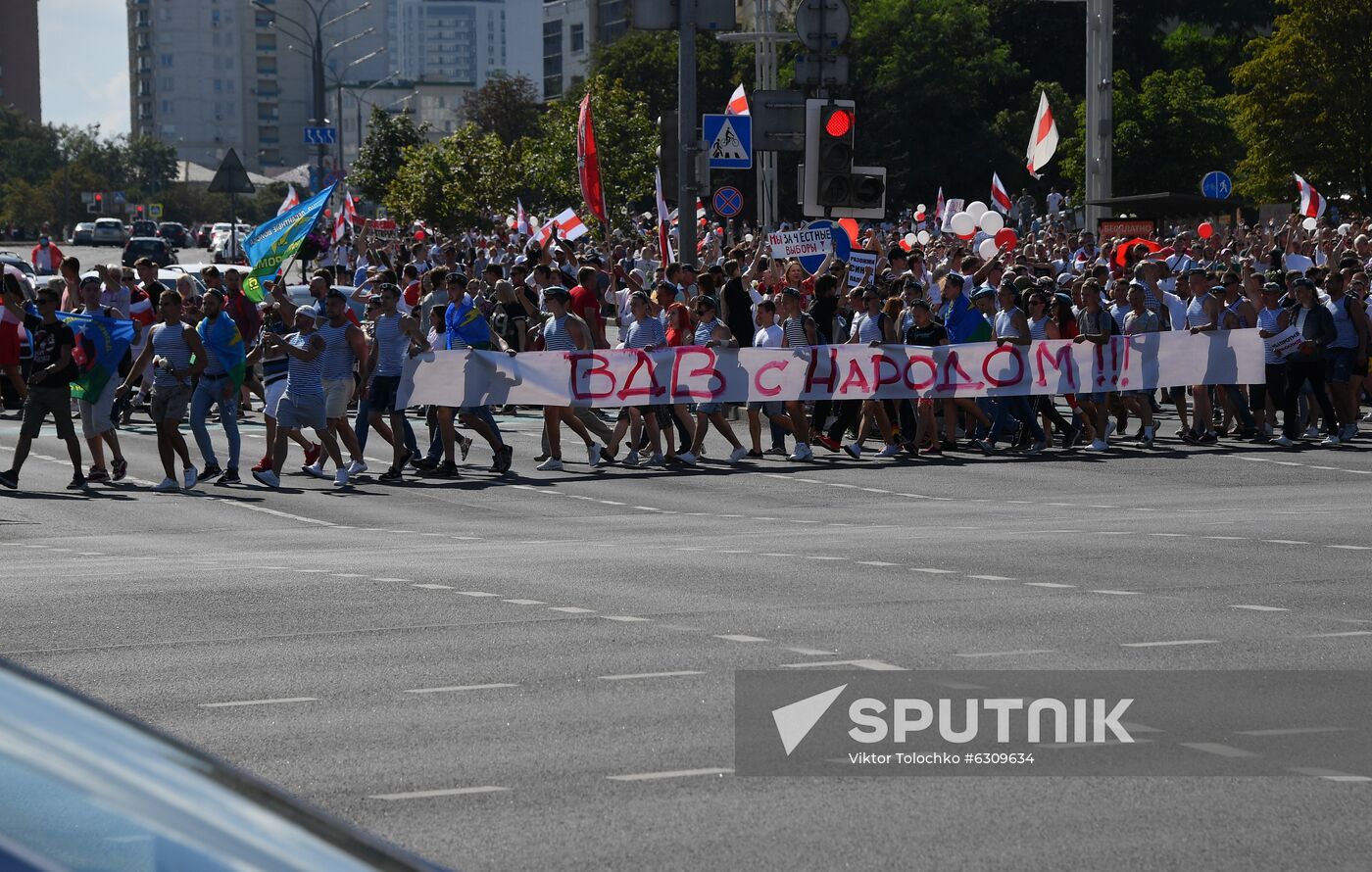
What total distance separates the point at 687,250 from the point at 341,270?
10206 mm

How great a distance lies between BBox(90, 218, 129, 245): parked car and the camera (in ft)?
331

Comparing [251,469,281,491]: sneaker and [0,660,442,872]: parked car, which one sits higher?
[0,660,442,872]: parked car

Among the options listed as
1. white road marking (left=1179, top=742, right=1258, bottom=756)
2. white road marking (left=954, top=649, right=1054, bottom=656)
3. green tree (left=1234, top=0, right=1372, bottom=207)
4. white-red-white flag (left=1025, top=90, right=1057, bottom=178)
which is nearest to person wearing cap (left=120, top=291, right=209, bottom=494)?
white road marking (left=954, top=649, right=1054, bottom=656)

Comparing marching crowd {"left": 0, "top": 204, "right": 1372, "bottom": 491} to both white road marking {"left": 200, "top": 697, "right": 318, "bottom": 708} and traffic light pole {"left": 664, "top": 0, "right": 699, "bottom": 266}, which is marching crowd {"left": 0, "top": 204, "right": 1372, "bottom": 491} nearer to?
traffic light pole {"left": 664, "top": 0, "right": 699, "bottom": 266}

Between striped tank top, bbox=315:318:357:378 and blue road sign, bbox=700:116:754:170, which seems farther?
blue road sign, bbox=700:116:754:170

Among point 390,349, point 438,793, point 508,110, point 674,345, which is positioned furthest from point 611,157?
point 508,110

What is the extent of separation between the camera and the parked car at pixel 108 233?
100938 mm

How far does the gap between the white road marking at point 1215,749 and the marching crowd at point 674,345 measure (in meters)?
12.2

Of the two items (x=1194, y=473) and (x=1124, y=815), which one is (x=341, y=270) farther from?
(x=1124, y=815)

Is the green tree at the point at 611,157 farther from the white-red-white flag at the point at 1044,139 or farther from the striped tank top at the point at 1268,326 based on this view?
the striped tank top at the point at 1268,326

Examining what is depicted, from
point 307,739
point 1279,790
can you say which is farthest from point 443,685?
point 1279,790

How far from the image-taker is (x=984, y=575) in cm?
1131

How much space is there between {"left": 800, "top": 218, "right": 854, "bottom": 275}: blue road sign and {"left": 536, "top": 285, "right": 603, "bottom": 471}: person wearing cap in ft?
16.5

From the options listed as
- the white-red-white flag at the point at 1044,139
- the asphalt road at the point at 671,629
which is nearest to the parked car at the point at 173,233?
the white-red-white flag at the point at 1044,139
